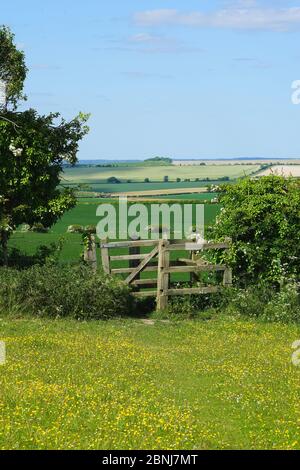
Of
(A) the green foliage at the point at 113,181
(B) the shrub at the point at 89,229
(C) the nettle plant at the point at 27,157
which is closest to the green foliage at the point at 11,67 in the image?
(C) the nettle plant at the point at 27,157

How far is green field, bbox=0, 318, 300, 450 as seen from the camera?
11391 millimetres

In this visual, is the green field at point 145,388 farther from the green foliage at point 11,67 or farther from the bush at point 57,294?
the green foliage at point 11,67

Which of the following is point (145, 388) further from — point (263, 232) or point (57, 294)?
point (263, 232)

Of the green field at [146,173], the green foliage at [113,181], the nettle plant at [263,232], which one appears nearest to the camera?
the nettle plant at [263,232]

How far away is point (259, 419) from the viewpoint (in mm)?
12648

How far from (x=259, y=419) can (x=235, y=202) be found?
45.8 feet

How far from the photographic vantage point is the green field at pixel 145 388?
11391mm

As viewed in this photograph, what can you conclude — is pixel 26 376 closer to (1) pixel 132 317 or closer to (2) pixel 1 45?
(1) pixel 132 317

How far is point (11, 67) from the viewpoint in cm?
2783

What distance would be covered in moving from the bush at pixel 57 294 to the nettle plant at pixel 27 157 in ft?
11.5

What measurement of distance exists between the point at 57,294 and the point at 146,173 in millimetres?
148683

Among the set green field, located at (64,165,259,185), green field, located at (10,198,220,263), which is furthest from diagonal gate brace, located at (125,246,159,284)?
green field, located at (64,165,259,185)

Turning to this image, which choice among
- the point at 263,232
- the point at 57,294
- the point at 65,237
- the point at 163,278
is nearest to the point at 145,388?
the point at 57,294

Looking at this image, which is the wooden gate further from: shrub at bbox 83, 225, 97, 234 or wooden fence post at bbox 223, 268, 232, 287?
shrub at bbox 83, 225, 97, 234
